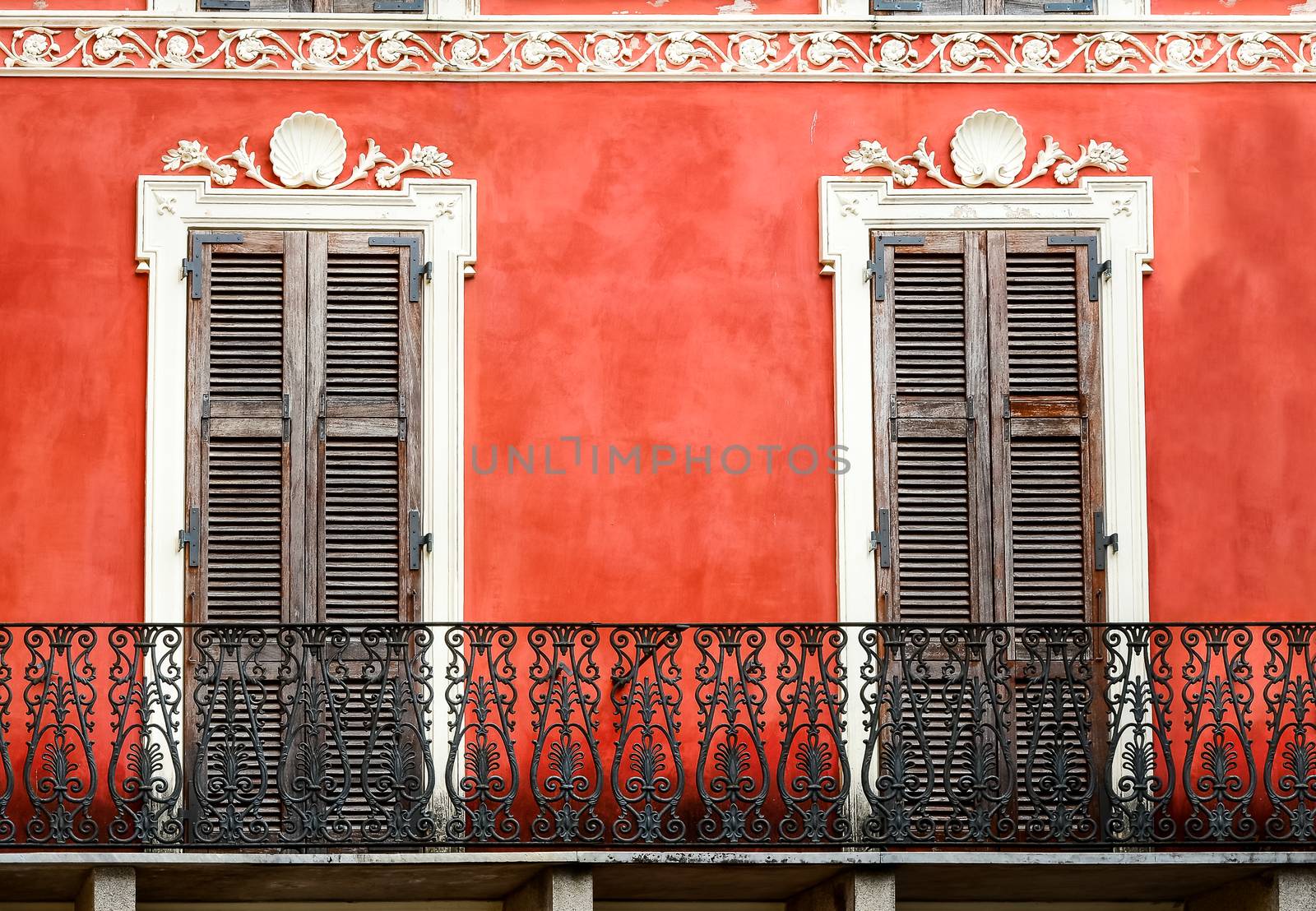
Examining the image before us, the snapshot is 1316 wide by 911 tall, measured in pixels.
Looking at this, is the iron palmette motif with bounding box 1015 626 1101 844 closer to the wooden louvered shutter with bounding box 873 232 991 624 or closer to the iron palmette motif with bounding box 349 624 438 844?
the wooden louvered shutter with bounding box 873 232 991 624

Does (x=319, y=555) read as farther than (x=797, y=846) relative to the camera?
Yes

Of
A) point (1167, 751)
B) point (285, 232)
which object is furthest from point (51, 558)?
point (1167, 751)

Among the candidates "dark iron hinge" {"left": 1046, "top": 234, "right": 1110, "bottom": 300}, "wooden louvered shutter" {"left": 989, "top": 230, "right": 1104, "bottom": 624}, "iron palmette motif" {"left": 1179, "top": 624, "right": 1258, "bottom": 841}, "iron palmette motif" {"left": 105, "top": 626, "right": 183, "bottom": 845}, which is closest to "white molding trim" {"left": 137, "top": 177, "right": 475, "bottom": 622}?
"iron palmette motif" {"left": 105, "top": 626, "right": 183, "bottom": 845}

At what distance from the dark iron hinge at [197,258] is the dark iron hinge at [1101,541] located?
4.15 meters

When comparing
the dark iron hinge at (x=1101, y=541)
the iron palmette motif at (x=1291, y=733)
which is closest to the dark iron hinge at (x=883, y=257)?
the dark iron hinge at (x=1101, y=541)

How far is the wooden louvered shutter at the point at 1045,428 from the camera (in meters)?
11.6

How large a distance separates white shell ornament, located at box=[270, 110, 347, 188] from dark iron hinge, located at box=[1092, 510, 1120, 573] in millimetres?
3859

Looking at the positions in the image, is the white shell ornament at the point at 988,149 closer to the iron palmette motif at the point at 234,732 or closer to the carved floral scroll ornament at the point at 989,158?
the carved floral scroll ornament at the point at 989,158

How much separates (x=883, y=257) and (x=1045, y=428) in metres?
1.09

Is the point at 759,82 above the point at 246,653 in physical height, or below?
above

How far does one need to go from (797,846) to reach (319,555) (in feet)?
8.36

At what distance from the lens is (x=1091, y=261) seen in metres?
11.8

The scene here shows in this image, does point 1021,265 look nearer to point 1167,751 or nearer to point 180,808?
point 1167,751

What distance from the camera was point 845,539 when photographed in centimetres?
1158
